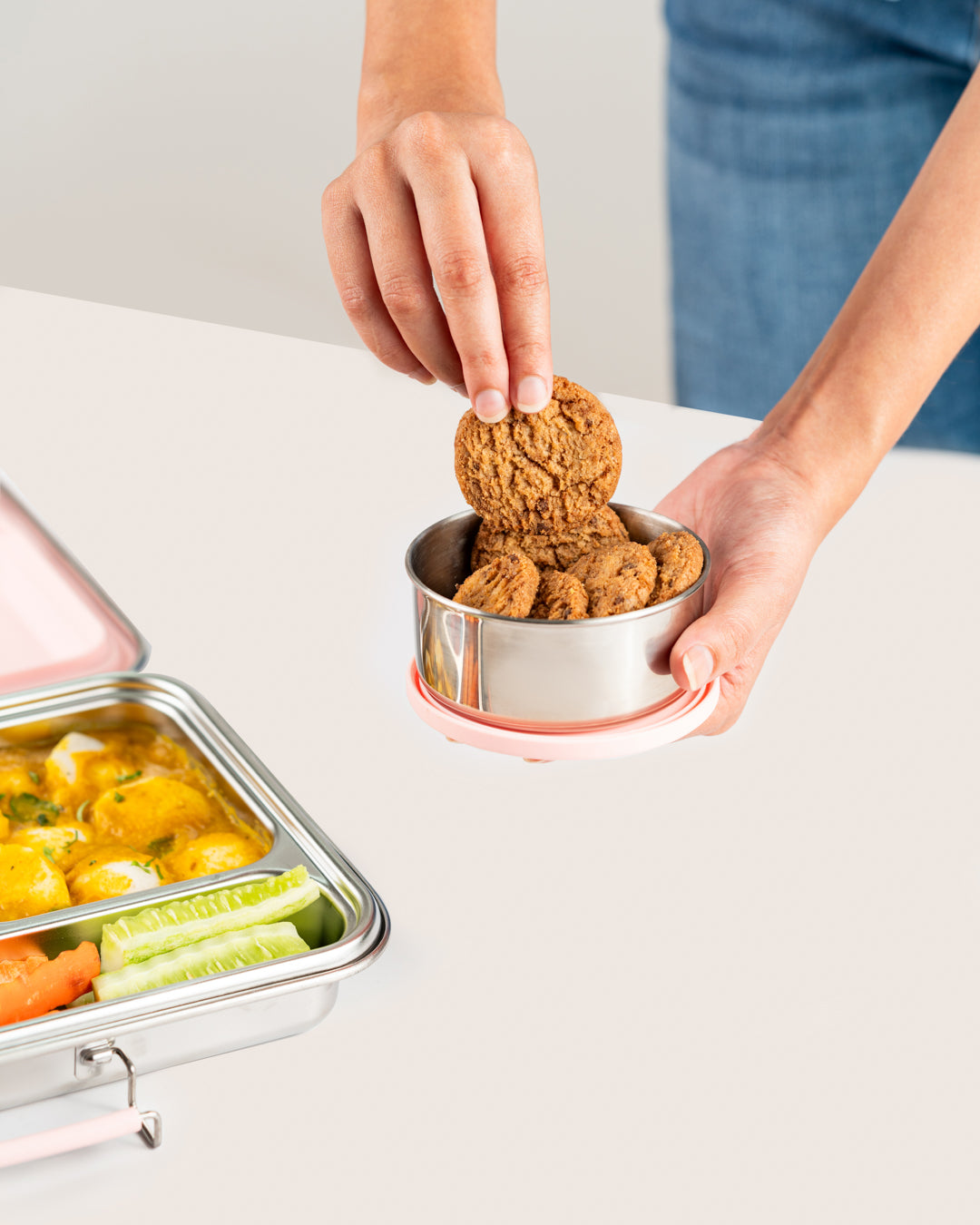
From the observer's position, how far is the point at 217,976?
136 cm

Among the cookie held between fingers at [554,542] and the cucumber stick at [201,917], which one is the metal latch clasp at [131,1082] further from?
the cookie held between fingers at [554,542]

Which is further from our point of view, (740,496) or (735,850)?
(740,496)

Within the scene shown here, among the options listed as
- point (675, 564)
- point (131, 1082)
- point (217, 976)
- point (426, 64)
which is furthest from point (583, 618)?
point (426, 64)

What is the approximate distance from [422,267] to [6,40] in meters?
7.72

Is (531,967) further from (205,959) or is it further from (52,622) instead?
(52,622)

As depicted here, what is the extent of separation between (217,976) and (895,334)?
1.43 meters

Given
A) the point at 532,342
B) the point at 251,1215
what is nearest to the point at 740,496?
the point at 532,342

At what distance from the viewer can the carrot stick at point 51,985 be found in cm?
135

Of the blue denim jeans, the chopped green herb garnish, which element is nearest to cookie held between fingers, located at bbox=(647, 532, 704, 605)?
the chopped green herb garnish

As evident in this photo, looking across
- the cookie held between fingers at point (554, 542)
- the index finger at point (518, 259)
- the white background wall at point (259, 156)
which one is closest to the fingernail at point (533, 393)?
the index finger at point (518, 259)

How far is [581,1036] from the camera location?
4.52 ft

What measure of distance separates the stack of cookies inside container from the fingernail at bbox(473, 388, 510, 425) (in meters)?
0.03

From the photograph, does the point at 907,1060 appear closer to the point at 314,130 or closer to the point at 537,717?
the point at 537,717

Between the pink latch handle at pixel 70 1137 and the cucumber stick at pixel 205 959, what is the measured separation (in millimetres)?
146
